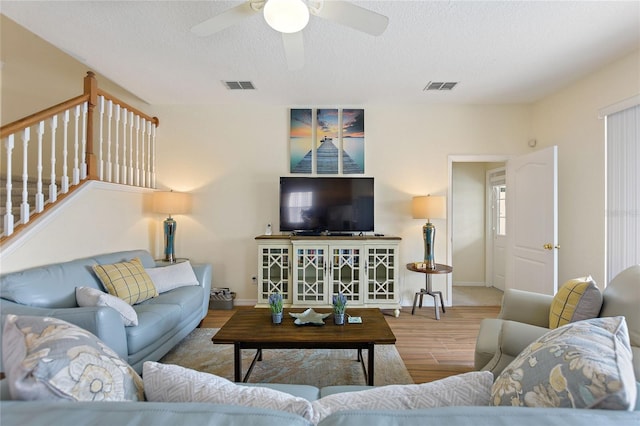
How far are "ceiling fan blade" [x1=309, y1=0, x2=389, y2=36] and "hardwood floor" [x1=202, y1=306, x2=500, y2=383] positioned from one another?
95.8 inches

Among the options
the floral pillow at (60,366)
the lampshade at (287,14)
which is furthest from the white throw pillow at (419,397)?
the lampshade at (287,14)

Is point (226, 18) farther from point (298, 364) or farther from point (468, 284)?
point (468, 284)

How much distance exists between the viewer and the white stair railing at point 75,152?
91.6 inches

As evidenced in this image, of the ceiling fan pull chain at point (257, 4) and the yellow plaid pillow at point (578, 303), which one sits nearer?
the yellow plaid pillow at point (578, 303)

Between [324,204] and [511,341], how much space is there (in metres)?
2.61

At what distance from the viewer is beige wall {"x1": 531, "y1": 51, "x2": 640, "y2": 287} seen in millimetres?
2855

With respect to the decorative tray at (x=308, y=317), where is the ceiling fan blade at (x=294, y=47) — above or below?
above

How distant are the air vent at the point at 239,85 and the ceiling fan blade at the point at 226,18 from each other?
1401 mm

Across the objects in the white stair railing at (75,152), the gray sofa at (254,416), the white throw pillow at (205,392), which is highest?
the white stair railing at (75,152)

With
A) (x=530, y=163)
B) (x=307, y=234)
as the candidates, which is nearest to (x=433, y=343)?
(x=307, y=234)

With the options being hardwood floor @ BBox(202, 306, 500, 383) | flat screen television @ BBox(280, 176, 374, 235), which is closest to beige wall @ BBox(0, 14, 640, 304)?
flat screen television @ BBox(280, 176, 374, 235)

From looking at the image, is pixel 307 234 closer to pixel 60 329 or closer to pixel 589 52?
pixel 60 329

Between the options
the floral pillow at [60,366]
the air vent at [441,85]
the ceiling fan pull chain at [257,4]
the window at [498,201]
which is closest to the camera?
the floral pillow at [60,366]

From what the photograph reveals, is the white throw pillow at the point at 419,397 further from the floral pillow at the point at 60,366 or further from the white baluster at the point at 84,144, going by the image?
the white baluster at the point at 84,144
